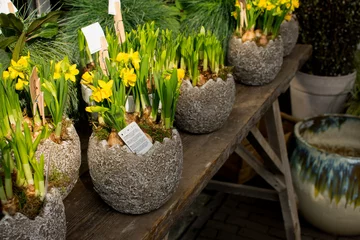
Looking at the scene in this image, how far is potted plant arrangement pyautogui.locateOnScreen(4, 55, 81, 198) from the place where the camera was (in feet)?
3.17

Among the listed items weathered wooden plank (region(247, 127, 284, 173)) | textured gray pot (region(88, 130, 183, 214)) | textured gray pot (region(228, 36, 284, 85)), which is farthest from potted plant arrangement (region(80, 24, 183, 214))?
weathered wooden plank (region(247, 127, 284, 173))

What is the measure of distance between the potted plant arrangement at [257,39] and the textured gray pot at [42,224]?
2.88ft

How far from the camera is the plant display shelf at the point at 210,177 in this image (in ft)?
3.19

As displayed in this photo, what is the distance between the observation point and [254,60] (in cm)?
153

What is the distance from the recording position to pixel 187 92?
125cm

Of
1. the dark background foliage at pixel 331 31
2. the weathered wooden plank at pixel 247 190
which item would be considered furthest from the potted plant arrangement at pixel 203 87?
the dark background foliage at pixel 331 31

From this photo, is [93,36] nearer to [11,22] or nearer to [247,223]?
[11,22]

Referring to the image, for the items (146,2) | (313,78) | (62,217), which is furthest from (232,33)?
(313,78)

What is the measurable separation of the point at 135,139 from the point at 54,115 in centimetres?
18

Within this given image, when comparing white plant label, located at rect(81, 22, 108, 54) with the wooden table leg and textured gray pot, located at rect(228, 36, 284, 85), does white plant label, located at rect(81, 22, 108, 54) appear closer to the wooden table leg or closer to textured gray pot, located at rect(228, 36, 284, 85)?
textured gray pot, located at rect(228, 36, 284, 85)

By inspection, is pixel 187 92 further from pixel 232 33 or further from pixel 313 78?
pixel 313 78

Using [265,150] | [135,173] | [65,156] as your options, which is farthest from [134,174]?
[265,150]

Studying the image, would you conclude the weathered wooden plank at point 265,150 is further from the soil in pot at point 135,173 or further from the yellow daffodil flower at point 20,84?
the yellow daffodil flower at point 20,84

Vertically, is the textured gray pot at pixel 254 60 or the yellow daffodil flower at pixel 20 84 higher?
the yellow daffodil flower at pixel 20 84
